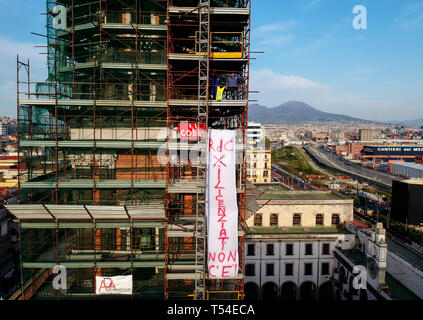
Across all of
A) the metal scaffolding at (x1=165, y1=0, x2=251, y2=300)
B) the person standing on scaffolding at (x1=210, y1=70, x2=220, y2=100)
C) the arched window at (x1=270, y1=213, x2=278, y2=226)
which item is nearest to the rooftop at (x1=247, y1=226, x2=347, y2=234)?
the arched window at (x1=270, y1=213, x2=278, y2=226)

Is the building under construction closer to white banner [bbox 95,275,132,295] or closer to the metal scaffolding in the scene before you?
the metal scaffolding

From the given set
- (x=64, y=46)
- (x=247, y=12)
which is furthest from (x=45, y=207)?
(x=247, y=12)

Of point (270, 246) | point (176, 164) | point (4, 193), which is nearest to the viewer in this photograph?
→ point (176, 164)

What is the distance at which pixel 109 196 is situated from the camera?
19.6 m

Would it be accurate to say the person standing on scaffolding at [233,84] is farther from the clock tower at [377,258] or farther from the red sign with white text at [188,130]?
the clock tower at [377,258]

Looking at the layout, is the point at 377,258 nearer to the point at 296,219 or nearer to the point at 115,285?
the point at 296,219

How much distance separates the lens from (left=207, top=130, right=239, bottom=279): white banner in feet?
50.0

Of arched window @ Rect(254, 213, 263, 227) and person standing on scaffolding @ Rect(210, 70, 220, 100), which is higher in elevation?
person standing on scaffolding @ Rect(210, 70, 220, 100)

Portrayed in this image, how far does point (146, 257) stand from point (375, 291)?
1743 centimetres

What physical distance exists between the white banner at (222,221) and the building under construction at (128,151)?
138 centimetres

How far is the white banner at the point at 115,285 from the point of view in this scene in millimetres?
17125

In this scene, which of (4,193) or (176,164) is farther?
(4,193)

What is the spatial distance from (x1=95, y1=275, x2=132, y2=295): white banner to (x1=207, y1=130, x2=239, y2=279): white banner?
5.87m
